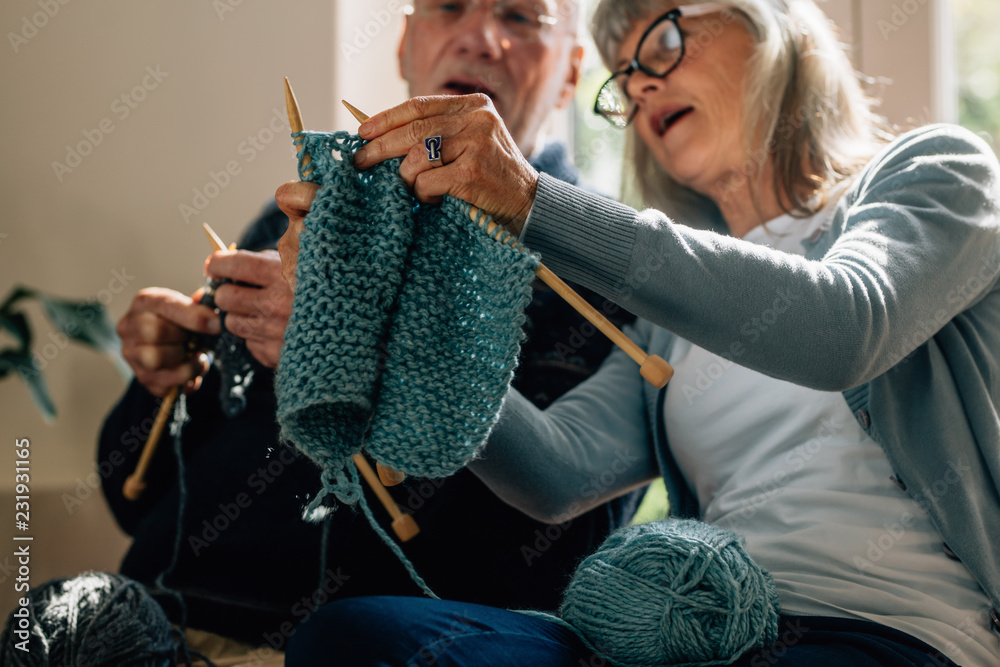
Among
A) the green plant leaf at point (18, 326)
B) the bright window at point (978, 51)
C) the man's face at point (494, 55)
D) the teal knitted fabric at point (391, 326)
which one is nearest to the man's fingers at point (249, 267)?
the teal knitted fabric at point (391, 326)

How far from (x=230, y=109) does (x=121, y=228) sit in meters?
0.34

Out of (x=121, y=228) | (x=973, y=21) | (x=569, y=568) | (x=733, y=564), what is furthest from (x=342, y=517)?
A: (x=973, y=21)

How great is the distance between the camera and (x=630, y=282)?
27.8 inches

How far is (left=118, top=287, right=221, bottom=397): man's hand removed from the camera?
3.80 feet

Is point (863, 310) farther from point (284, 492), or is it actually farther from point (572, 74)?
point (572, 74)

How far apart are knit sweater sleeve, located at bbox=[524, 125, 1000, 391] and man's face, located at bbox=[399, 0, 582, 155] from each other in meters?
0.65

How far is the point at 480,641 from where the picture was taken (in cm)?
71

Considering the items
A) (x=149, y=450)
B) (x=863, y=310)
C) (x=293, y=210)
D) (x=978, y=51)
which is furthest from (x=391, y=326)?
(x=978, y=51)

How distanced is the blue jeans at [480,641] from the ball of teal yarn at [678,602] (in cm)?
3

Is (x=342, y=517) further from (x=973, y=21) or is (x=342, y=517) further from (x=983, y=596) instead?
(x=973, y=21)

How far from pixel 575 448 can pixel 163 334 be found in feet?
2.03

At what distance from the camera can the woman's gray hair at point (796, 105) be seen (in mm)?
1082

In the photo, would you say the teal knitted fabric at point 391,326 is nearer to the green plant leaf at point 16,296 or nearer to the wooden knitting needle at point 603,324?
the wooden knitting needle at point 603,324

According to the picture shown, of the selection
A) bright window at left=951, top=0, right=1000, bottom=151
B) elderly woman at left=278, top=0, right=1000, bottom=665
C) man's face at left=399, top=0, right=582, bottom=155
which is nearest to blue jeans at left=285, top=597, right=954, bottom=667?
elderly woman at left=278, top=0, right=1000, bottom=665
